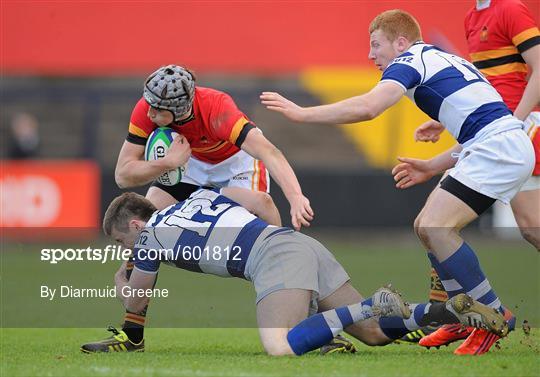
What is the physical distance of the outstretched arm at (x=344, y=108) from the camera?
18.2 feet

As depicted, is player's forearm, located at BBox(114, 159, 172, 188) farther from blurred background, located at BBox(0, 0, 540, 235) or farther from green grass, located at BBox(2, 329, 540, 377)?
blurred background, located at BBox(0, 0, 540, 235)

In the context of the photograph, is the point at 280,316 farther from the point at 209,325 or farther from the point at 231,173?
the point at 209,325

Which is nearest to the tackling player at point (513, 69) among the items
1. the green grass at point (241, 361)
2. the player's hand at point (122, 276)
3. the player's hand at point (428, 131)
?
the player's hand at point (428, 131)

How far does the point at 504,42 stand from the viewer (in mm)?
6621

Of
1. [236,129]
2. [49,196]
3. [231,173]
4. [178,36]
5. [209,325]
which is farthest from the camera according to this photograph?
[178,36]

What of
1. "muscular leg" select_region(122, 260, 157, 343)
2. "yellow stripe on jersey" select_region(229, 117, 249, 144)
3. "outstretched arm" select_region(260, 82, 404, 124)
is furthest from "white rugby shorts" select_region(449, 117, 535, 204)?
"muscular leg" select_region(122, 260, 157, 343)

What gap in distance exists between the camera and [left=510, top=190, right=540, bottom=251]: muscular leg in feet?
20.9

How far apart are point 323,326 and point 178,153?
1566mm

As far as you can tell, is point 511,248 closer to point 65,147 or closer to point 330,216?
point 330,216

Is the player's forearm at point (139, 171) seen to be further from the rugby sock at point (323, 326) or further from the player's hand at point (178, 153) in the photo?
the rugby sock at point (323, 326)

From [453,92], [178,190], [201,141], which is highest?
[453,92]

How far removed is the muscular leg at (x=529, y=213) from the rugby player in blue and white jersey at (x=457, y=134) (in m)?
0.59

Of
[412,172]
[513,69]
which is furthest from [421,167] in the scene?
[513,69]

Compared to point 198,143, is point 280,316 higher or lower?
lower
